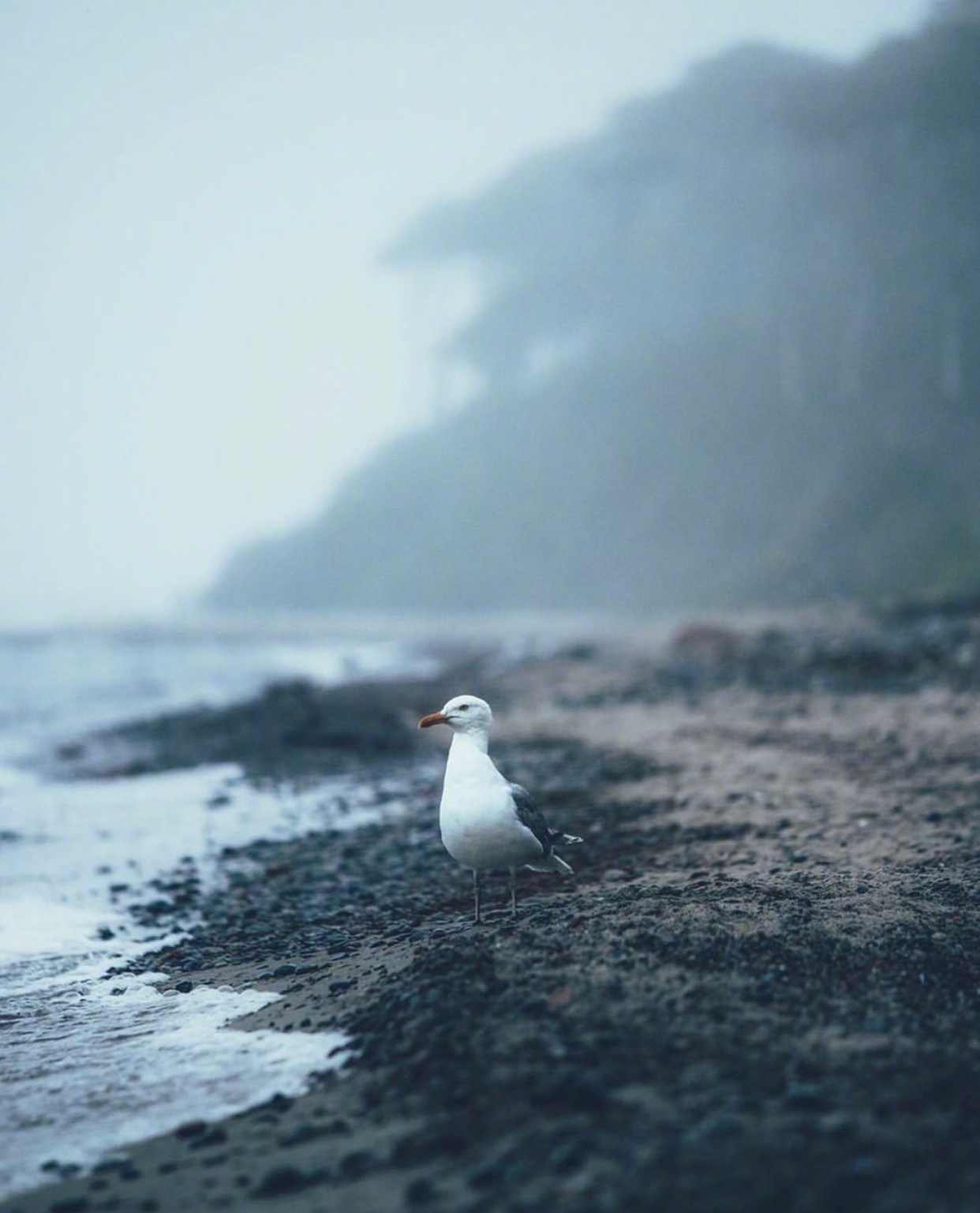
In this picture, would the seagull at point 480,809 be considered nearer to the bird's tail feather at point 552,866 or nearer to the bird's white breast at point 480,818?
the bird's white breast at point 480,818

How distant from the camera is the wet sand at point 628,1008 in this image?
3.31 meters

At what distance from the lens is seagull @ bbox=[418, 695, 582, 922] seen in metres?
5.61

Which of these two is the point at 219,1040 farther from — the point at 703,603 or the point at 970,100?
the point at 970,100

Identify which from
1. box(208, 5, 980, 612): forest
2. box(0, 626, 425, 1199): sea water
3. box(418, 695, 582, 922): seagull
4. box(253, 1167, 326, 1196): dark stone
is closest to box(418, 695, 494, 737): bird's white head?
box(418, 695, 582, 922): seagull

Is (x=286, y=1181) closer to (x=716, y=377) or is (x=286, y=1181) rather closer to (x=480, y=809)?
(x=480, y=809)

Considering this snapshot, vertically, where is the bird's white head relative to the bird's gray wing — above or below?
above

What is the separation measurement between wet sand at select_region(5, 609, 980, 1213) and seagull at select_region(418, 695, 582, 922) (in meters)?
0.40

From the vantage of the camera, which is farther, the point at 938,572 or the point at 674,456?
the point at 674,456

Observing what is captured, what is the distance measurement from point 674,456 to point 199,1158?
8128 centimetres

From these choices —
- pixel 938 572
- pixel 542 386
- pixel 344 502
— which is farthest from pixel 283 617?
pixel 938 572

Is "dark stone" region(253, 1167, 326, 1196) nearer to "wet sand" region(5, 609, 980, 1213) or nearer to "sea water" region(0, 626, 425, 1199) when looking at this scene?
"wet sand" region(5, 609, 980, 1213)

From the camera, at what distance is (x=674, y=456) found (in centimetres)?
8231

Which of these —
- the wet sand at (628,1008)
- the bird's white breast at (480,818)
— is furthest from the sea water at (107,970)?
the bird's white breast at (480,818)

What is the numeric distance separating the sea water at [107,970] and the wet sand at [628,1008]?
25cm
